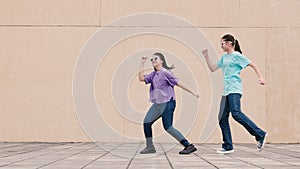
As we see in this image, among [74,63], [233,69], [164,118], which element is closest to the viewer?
[164,118]

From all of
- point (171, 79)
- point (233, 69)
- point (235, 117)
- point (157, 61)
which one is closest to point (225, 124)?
point (235, 117)

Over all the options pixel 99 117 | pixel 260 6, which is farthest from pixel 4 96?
pixel 260 6

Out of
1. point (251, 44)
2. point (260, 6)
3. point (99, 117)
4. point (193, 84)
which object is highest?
point (260, 6)

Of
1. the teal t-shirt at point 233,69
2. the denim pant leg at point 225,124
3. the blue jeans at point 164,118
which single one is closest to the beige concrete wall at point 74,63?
the denim pant leg at point 225,124

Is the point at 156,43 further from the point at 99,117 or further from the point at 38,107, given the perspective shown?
the point at 38,107

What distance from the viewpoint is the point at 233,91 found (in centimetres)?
715

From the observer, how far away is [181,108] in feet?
34.4

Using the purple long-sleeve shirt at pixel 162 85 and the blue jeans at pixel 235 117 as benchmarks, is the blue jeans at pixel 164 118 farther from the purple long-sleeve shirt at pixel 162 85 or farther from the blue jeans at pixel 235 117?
the blue jeans at pixel 235 117

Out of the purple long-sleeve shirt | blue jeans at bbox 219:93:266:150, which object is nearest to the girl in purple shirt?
the purple long-sleeve shirt

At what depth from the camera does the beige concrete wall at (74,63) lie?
10.5 m

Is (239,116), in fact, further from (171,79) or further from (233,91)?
(171,79)

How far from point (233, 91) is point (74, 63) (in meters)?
4.35

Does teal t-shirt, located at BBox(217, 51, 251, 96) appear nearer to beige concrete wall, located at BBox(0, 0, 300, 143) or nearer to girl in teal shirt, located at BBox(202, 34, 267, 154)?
girl in teal shirt, located at BBox(202, 34, 267, 154)

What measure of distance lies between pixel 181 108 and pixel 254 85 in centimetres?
155
